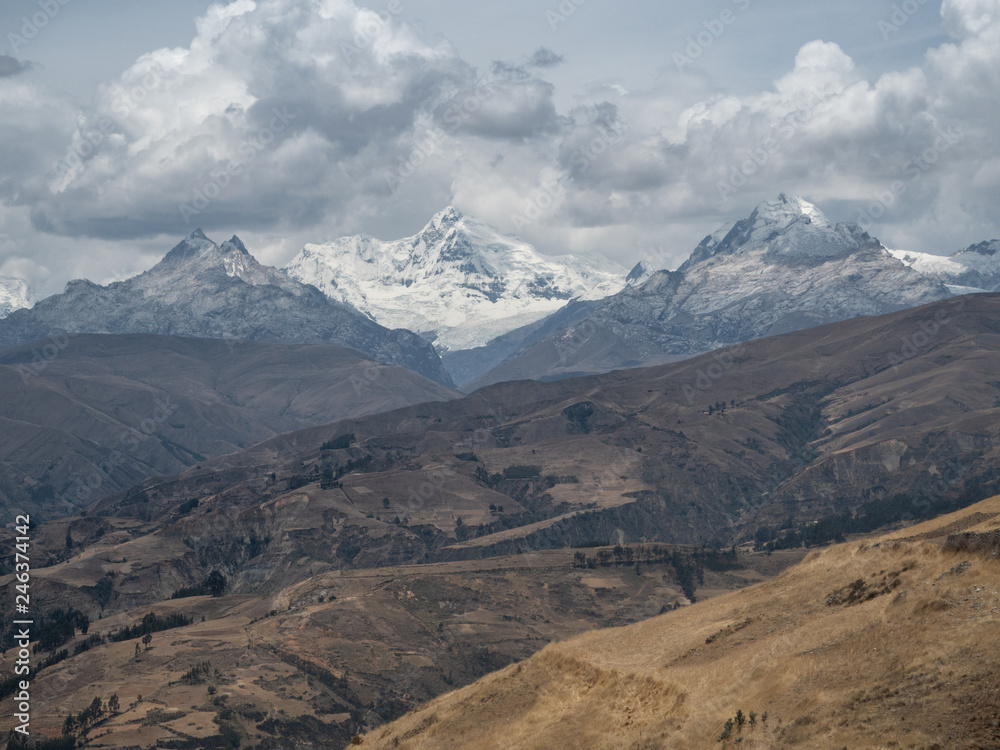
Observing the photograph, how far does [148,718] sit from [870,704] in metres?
160

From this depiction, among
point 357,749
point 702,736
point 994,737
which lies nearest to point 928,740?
point 994,737

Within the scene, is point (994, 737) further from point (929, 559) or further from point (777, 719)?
point (929, 559)

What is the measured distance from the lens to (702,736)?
54781mm

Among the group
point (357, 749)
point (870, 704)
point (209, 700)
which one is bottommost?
point (209, 700)

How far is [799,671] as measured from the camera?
55.6 meters

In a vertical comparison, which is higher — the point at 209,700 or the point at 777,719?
the point at 777,719

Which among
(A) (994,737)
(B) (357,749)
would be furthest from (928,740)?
(B) (357,749)

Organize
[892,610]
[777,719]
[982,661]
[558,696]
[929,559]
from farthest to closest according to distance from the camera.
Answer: [558,696]
[929,559]
[892,610]
[777,719]
[982,661]

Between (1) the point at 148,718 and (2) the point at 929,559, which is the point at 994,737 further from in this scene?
(1) the point at 148,718

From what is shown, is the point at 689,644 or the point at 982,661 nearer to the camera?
the point at 982,661

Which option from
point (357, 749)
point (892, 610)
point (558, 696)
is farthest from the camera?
point (357, 749)

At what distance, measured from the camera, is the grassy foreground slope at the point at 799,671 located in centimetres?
4781

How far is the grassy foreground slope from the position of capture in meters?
47.8

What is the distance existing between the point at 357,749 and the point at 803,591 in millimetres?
35563
